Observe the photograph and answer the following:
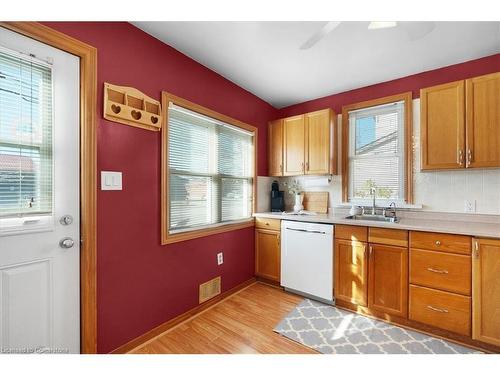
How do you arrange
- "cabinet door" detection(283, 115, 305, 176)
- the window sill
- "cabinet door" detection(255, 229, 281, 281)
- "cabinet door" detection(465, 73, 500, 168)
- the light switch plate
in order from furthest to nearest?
"cabinet door" detection(283, 115, 305, 176), "cabinet door" detection(255, 229, 281, 281), the window sill, "cabinet door" detection(465, 73, 500, 168), the light switch plate

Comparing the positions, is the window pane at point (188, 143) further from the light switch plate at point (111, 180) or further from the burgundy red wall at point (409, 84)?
the burgundy red wall at point (409, 84)

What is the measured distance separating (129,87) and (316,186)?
97.2 inches

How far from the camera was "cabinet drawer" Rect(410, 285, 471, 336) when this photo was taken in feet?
5.67

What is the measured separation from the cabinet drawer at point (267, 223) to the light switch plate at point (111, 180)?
1.80 meters

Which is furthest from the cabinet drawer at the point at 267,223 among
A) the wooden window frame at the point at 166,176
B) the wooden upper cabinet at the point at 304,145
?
the wooden upper cabinet at the point at 304,145

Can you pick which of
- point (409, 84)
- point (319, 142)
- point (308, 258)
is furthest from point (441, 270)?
point (409, 84)

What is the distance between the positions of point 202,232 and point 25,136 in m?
1.48

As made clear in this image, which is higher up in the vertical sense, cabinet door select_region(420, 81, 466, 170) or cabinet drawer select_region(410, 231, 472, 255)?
cabinet door select_region(420, 81, 466, 170)

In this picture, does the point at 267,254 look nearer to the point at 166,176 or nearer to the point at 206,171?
the point at 206,171

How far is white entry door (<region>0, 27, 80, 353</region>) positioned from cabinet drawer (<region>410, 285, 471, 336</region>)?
258cm

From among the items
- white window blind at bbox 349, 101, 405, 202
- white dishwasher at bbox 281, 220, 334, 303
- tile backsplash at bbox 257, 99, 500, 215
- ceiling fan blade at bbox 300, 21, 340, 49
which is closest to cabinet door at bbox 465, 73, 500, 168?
tile backsplash at bbox 257, 99, 500, 215

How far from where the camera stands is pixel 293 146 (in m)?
3.04

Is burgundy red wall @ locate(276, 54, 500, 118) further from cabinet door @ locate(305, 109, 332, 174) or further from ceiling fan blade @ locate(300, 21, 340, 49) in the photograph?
ceiling fan blade @ locate(300, 21, 340, 49)

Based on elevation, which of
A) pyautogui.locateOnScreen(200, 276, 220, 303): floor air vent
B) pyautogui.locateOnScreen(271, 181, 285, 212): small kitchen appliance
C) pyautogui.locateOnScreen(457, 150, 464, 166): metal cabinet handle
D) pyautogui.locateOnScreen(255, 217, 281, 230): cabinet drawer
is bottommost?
pyautogui.locateOnScreen(200, 276, 220, 303): floor air vent
